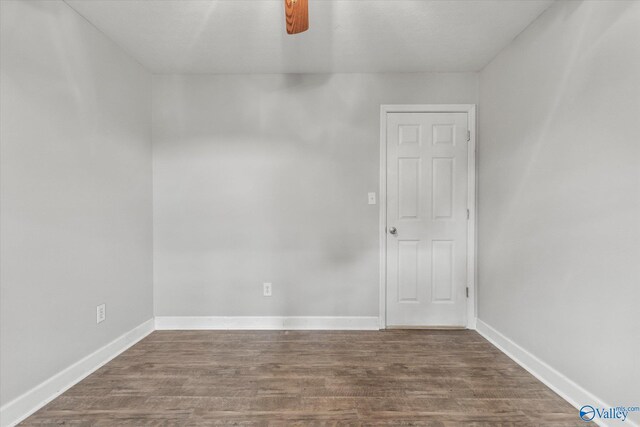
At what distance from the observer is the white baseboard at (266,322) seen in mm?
3164

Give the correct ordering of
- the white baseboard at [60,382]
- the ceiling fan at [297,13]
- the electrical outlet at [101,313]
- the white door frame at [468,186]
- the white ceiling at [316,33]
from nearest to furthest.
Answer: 1. the ceiling fan at [297,13]
2. the white baseboard at [60,382]
3. the white ceiling at [316,33]
4. the electrical outlet at [101,313]
5. the white door frame at [468,186]

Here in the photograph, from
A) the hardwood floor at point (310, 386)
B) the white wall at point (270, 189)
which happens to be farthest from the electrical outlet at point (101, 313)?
the white wall at point (270, 189)

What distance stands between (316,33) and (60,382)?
2911 mm

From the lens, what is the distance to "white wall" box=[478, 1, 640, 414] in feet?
5.31

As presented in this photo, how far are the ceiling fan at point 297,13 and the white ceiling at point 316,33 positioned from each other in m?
0.74

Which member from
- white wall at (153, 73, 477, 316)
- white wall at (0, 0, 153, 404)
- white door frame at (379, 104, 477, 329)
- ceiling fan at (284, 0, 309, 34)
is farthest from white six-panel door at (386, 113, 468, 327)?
white wall at (0, 0, 153, 404)

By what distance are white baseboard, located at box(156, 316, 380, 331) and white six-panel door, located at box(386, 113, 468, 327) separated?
343 mm

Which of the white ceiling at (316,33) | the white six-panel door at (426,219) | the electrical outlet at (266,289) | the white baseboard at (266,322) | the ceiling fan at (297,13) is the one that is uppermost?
the white ceiling at (316,33)

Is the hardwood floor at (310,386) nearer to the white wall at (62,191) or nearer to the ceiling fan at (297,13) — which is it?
the white wall at (62,191)

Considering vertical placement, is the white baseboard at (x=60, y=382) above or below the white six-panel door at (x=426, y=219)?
below

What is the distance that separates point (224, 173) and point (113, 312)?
1.49 meters

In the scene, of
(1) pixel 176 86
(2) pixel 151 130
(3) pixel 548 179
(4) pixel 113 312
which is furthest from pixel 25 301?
(3) pixel 548 179

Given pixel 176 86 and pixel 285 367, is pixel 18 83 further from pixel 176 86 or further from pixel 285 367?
pixel 285 367

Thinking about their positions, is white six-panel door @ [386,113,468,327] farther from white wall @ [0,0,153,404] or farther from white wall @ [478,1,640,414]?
white wall @ [0,0,153,404]
